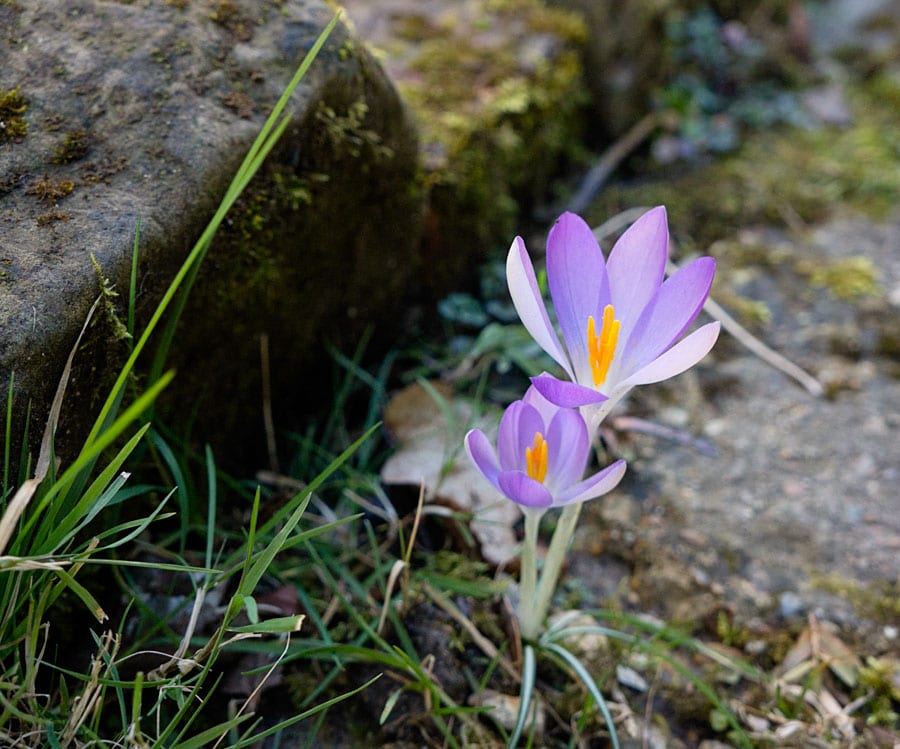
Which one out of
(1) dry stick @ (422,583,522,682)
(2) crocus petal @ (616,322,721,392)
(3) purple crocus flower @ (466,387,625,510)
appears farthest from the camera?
(1) dry stick @ (422,583,522,682)

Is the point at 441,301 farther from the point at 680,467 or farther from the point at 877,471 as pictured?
the point at 877,471

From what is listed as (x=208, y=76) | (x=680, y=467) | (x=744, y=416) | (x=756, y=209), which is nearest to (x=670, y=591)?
(x=680, y=467)

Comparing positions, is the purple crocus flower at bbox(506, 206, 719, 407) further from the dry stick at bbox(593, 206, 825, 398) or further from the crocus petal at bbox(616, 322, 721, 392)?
the dry stick at bbox(593, 206, 825, 398)

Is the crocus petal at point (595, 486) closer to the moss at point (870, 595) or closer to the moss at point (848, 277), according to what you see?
the moss at point (870, 595)

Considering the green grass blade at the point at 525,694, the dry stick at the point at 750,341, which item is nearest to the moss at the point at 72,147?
the green grass blade at the point at 525,694

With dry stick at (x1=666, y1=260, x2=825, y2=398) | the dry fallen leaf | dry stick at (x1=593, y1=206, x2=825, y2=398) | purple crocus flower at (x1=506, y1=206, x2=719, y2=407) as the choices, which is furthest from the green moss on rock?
purple crocus flower at (x1=506, y1=206, x2=719, y2=407)

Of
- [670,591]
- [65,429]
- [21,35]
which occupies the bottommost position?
→ [670,591]
